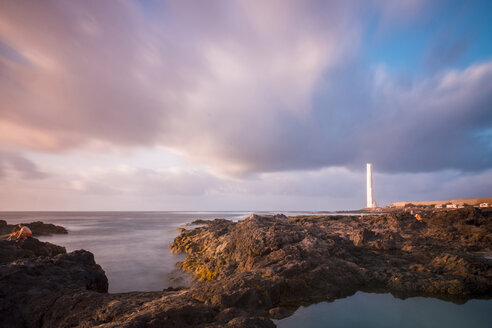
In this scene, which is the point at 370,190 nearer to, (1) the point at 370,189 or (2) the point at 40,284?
(1) the point at 370,189

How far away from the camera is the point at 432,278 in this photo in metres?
6.19

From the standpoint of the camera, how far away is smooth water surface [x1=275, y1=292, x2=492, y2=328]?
174 inches

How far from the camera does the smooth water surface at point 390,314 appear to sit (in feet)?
14.5

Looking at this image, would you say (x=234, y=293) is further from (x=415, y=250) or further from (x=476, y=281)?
(x=415, y=250)

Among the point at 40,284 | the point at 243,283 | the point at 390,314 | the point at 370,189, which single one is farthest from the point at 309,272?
the point at 370,189

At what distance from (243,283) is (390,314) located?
315 centimetres

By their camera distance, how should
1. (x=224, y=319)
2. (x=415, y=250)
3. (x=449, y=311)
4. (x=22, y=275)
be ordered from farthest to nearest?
(x=415, y=250) → (x=22, y=275) → (x=449, y=311) → (x=224, y=319)

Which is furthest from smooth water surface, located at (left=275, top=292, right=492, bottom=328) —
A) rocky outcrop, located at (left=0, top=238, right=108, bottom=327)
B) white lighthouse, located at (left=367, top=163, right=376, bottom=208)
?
white lighthouse, located at (left=367, top=163, right=376, bottom=208)

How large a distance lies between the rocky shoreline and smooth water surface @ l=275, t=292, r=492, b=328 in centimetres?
26

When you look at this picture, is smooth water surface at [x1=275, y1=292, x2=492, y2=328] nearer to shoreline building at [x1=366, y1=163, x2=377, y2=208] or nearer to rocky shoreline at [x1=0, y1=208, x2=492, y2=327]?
rocky shoreline at [x1=0, y1=208, x2=492, y2=327]

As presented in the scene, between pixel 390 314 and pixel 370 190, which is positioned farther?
pixel 370 190

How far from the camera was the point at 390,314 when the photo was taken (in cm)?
479

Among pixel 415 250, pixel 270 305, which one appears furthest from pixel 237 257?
pixel 415 250

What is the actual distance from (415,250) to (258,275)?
8.06m
